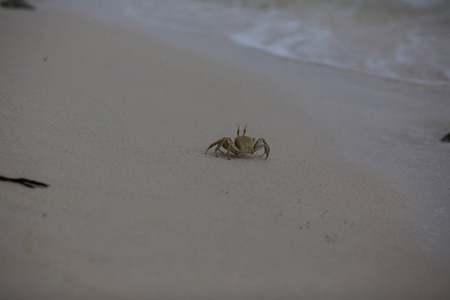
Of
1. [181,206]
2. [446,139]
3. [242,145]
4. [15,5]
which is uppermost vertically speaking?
[15,5]

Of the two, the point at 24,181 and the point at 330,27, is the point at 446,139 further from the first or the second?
the point at 330,27

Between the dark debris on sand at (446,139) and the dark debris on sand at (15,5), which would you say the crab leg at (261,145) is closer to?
the dark debris on sand at (446,139)

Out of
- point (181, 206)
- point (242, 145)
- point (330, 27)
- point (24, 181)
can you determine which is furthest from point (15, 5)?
point (181, 206)

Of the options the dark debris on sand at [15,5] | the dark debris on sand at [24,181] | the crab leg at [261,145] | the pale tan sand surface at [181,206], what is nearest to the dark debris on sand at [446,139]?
the pale tan sand surface at [181,206]

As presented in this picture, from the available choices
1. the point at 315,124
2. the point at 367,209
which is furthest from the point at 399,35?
the point at 367,209

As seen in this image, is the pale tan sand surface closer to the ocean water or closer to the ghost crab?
the ghost crab

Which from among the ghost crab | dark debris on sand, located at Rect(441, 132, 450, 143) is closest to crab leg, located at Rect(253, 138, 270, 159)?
the ghost crab

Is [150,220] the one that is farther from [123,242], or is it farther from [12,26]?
[12,26]
